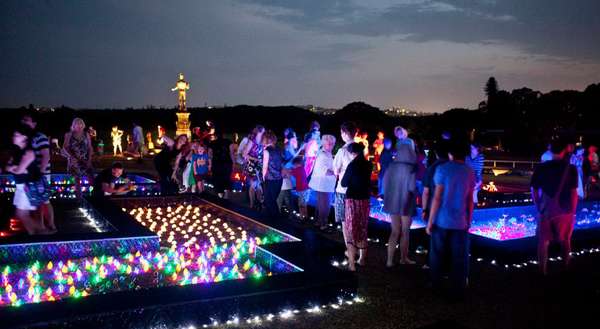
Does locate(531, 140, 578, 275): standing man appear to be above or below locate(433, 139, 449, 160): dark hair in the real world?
below

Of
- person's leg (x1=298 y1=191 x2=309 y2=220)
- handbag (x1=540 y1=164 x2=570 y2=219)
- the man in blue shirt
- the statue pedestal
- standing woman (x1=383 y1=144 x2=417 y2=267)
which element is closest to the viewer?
the man in blue shirt

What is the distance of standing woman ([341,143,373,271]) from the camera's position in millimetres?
6355

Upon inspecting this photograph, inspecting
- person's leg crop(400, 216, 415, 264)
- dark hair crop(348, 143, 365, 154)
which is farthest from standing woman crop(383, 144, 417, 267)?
dark hair crop(348, 143, 365, 154)

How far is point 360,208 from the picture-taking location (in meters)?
6.39

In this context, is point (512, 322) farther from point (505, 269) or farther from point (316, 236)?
point (316, 236)

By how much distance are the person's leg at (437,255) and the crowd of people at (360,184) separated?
0.01 metres

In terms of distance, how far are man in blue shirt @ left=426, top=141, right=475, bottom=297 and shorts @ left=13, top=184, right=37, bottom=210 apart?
5473 mm

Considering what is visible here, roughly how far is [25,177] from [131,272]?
6.85ft

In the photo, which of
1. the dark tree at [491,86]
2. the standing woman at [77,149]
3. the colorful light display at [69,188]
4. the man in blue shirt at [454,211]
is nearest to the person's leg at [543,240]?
the man in blue shirt at [454,211]

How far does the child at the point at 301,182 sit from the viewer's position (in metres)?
9.52

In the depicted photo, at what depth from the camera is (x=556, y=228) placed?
6418 millimetres

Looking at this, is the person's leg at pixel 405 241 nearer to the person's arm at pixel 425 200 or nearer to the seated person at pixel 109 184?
the person's arm at pixel 425 200

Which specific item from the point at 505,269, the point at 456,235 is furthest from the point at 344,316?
the point at 505,269

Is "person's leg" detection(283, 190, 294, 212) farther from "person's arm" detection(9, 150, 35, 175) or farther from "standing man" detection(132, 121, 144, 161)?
"standing man" detection(132, 121, 144, 161)
